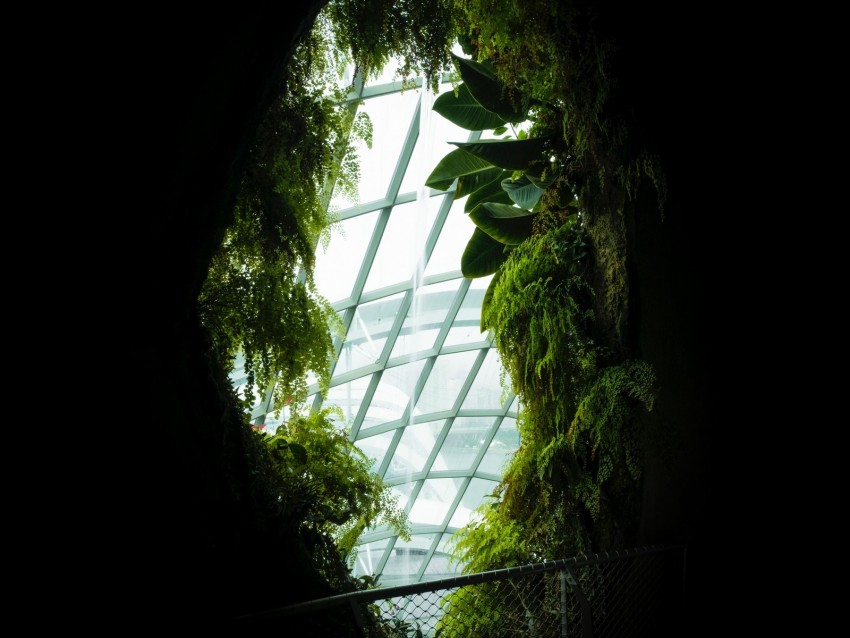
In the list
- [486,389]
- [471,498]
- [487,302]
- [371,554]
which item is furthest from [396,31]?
Result: [371,554]

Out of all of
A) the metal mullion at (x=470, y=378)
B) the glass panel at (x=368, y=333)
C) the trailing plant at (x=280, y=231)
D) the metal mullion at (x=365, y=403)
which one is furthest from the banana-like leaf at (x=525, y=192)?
the metal mullion at (x=470, y=378)

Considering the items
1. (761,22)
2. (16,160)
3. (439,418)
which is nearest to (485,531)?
(761,22)

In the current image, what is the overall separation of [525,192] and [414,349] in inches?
252

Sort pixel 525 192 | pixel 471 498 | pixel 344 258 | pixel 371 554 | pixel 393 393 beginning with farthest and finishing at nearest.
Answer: pixel 371 554 < pixel 471 498 < pixel 393 393 < pixel 344 258 < pixel 525 192

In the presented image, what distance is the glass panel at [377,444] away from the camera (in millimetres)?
11859

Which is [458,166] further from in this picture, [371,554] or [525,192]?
[371,554]

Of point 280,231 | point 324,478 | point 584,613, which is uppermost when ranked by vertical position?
point 280,231

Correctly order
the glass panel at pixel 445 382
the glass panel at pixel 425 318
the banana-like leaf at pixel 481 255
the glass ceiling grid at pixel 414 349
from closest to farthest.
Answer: the banana-like leaf at pixel 481 255, the glass ceiling grid at pixel 414 349, the glass panel at pixel 425 318, the glass panel at pixel 445 382

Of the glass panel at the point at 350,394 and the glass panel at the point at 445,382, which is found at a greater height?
the glass panel at the point at 445,382

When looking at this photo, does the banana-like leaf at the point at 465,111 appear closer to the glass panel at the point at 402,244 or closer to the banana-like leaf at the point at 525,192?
the banana-like leaf at the point at 525,192

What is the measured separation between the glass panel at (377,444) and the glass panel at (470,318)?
2461mm

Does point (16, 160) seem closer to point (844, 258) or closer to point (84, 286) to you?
point (84, 286)

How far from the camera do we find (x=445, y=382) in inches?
442

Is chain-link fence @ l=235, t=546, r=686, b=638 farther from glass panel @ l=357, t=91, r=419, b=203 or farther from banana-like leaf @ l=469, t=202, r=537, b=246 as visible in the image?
glass panel @ l=357, t=91, r=419, b=203
